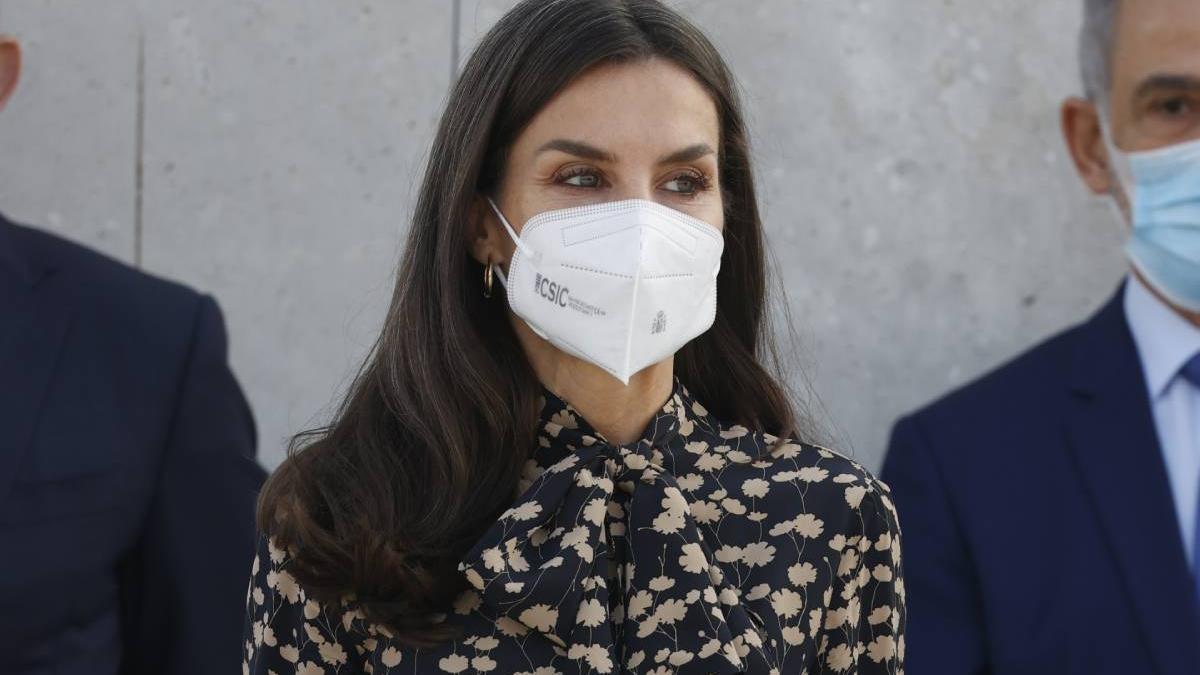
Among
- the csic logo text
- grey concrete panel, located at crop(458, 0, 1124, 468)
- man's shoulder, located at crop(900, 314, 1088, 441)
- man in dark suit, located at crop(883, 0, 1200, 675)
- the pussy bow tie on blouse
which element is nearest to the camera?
the pussy bow tie on blouse

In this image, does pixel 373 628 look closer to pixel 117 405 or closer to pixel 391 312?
pixel 391 312

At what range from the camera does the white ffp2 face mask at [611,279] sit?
2289 millimetres

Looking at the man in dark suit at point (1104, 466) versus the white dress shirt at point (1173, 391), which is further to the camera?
the white dress shirt at point (1173, 391)

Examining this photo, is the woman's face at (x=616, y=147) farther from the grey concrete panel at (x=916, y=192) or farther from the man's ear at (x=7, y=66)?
the grey concrete panel at (x=916, y=192)

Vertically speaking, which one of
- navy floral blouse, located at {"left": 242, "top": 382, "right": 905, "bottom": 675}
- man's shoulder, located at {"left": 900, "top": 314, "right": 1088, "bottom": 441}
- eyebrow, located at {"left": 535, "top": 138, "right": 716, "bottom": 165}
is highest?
eyebrow, located at {"left": 535, "top": 138, "right": 716, "bottom": 165}

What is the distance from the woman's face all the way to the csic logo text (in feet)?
A: 0.31

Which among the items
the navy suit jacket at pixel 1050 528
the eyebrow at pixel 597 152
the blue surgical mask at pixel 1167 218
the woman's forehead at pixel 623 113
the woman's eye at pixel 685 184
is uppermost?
the woman's forehead at pixel 623 113

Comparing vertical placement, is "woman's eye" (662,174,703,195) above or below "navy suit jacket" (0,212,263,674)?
above

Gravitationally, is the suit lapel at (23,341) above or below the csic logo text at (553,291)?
below

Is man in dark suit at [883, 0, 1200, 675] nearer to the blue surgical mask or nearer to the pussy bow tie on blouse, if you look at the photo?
the blue surgical mask

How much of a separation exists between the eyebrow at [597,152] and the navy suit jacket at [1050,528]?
1.40 meters

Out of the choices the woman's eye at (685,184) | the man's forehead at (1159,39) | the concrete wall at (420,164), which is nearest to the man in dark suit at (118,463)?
the concrete wall at (420,164)

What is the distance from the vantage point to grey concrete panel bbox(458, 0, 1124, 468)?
4.19m

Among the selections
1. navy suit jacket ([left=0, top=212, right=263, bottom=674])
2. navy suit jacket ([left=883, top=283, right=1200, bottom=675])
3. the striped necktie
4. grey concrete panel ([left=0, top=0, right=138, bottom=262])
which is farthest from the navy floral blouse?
grey concrete panel ([left=0, top=0, right=138, bottom=262])
